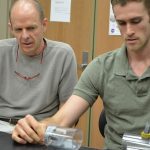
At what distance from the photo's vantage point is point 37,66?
210 centimetres

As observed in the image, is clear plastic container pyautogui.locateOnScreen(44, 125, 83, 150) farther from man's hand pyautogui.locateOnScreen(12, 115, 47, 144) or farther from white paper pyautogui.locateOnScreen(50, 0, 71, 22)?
white paper pyautogui.locateOnScreen(50, 0, 71, 22)

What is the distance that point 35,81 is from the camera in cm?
208

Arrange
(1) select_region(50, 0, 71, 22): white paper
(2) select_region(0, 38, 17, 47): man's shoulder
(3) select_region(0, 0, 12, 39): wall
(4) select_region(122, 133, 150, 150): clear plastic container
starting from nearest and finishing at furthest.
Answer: (4) select_region(122, 133, 150, 150): clear plastic container < (2) select_region(0, 38, 17, 47): man's shoulder < (1) select_region(50, 0, 71, 22): white paper < (3) select_region(0, 0, 12, 39): wall

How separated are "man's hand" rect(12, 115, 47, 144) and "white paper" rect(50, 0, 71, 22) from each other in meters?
2.34

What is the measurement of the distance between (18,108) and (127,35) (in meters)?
0.91

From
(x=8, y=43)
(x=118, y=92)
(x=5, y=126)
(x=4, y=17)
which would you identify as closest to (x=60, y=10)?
(x=4, y=17)

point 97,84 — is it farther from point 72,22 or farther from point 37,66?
point 72,22

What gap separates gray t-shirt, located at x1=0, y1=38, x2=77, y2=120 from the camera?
6.74ft

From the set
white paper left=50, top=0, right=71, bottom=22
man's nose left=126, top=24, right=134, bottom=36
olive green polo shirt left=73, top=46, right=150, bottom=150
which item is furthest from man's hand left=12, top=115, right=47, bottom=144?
white paper left=50, top=0, right=71, bottom=22

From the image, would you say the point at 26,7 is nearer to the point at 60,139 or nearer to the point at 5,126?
the point at 5,126

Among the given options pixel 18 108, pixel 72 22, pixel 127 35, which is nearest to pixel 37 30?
pixel 18 108

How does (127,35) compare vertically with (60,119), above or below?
above

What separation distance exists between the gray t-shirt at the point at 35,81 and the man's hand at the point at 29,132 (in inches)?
27.7

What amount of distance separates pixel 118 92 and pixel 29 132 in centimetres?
46
